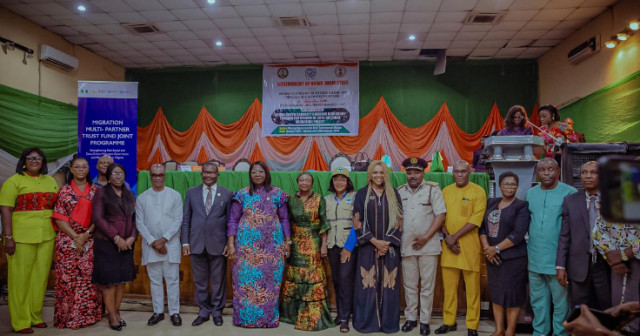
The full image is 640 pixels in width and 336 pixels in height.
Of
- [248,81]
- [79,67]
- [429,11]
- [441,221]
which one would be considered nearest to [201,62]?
[248,81]

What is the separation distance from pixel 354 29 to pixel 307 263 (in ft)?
17.2

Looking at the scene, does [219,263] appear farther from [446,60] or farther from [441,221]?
[446,60]

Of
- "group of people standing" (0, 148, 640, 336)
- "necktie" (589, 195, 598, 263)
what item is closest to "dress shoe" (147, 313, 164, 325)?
"group of people standing" (0, 148, 640, 336)

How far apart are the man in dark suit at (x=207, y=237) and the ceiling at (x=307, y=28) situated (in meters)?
3.80

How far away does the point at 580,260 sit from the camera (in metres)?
3.30

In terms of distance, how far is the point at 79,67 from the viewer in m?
9.16

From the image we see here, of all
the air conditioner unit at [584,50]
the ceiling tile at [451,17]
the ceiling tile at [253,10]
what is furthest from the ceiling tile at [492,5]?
the ceiling tile at [253,10]

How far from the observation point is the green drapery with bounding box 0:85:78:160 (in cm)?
690

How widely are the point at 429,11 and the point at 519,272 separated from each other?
494 cm

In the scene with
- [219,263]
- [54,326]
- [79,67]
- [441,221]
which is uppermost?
[79,67]

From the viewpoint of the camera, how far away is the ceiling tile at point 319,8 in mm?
6996

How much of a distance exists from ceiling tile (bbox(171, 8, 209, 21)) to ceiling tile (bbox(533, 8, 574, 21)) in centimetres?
566

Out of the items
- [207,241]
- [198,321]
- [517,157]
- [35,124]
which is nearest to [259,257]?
[207,241]

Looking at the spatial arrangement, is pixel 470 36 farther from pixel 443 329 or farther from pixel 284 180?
pixel 443 329
